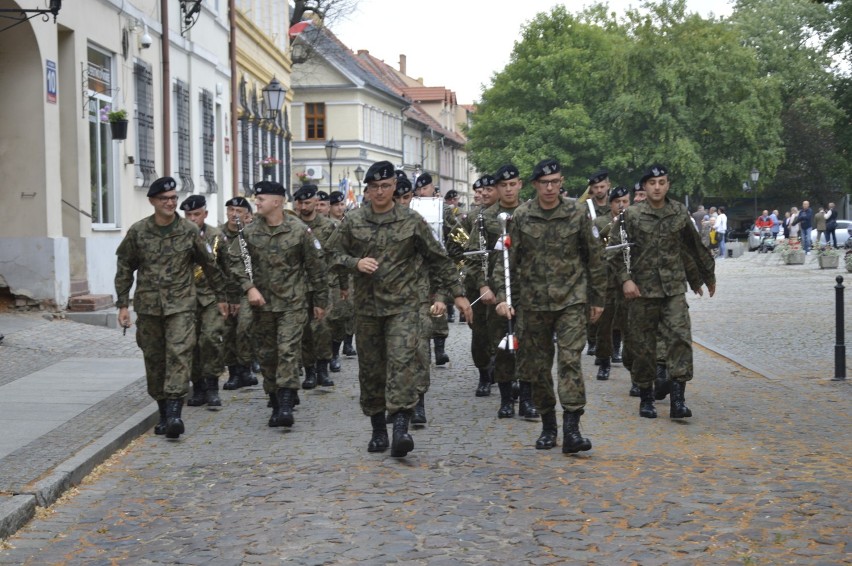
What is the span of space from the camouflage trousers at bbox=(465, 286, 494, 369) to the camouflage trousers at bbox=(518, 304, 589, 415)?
2.12m

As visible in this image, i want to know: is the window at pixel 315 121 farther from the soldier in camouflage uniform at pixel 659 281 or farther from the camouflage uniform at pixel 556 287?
the camouflage uniform at pixel 556 287

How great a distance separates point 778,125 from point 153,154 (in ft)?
169

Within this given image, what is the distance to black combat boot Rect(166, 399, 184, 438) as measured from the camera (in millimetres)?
9594

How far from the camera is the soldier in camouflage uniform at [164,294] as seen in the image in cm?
966

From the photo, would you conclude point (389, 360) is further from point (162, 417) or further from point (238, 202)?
point (238, 202)

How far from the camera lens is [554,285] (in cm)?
870

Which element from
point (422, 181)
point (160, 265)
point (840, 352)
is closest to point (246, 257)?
point (160, 265)

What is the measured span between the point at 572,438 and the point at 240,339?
15.0 ft

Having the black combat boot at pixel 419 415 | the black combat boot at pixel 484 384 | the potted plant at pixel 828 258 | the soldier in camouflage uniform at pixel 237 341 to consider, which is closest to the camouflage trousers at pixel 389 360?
the black combat boot at pixel 419 415

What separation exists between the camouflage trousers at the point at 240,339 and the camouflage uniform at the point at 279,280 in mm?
1495

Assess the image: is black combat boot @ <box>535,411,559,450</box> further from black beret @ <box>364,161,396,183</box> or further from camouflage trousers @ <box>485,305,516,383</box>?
black beret @ <box>364,161,396,183</box>

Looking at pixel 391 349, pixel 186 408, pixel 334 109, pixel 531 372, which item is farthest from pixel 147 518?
pixel 334 109

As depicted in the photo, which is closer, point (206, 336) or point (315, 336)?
point (206, 336)

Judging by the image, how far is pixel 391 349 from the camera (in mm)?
8656
